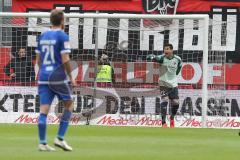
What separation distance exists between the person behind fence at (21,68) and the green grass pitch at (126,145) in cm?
461

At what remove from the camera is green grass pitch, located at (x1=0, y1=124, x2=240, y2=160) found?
33.9 ft

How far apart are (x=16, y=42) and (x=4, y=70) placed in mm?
891

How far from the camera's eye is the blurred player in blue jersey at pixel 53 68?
10719 millimetres

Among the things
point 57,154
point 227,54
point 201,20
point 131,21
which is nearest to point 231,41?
point 227,54

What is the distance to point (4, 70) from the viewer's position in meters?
20.8

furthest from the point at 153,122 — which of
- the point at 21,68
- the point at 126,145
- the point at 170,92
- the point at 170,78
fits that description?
the point at 126,145

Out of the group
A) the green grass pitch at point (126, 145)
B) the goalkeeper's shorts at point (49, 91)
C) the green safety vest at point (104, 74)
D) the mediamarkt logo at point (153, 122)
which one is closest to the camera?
the green grass pitch at point (126, 145)

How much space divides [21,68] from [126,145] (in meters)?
8.97

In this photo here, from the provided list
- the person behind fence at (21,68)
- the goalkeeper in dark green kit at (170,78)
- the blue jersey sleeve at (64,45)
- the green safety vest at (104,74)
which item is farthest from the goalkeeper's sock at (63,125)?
the person behind fence at (21,68)

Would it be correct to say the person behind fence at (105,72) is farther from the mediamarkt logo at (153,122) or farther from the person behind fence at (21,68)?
the person behind fence at (21,68)

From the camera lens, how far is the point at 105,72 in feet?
67.1

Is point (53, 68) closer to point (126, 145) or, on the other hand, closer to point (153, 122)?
point (126, 145)

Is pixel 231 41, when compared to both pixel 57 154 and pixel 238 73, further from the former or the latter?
pixel 57 154

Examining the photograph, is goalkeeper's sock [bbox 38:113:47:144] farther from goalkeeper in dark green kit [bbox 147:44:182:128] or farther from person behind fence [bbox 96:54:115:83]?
person behind fence [bbox 96:54:115:83]
